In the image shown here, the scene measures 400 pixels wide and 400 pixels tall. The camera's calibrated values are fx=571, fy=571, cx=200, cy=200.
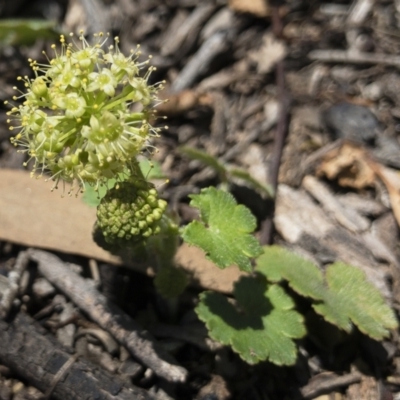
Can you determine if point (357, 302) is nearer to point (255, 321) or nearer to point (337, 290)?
point (337, 290)

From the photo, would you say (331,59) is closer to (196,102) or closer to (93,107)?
(196,102)

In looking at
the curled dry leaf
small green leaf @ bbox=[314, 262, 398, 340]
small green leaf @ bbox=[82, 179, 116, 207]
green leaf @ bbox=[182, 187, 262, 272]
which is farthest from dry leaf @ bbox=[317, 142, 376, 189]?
small green leaf @ bbox=[82, 179, 116, 207]

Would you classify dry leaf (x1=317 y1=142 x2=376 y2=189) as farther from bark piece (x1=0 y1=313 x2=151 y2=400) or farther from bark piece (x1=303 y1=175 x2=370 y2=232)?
bark piece (x1=0 y1=313 x2=151 y2=400)

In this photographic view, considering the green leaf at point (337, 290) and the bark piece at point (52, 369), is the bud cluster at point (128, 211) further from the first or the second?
the green leaf at point (337, 290)

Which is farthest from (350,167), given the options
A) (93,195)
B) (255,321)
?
(93,195)

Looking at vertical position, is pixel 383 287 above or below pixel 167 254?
below

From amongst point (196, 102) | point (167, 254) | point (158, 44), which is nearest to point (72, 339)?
point (167, 254)
